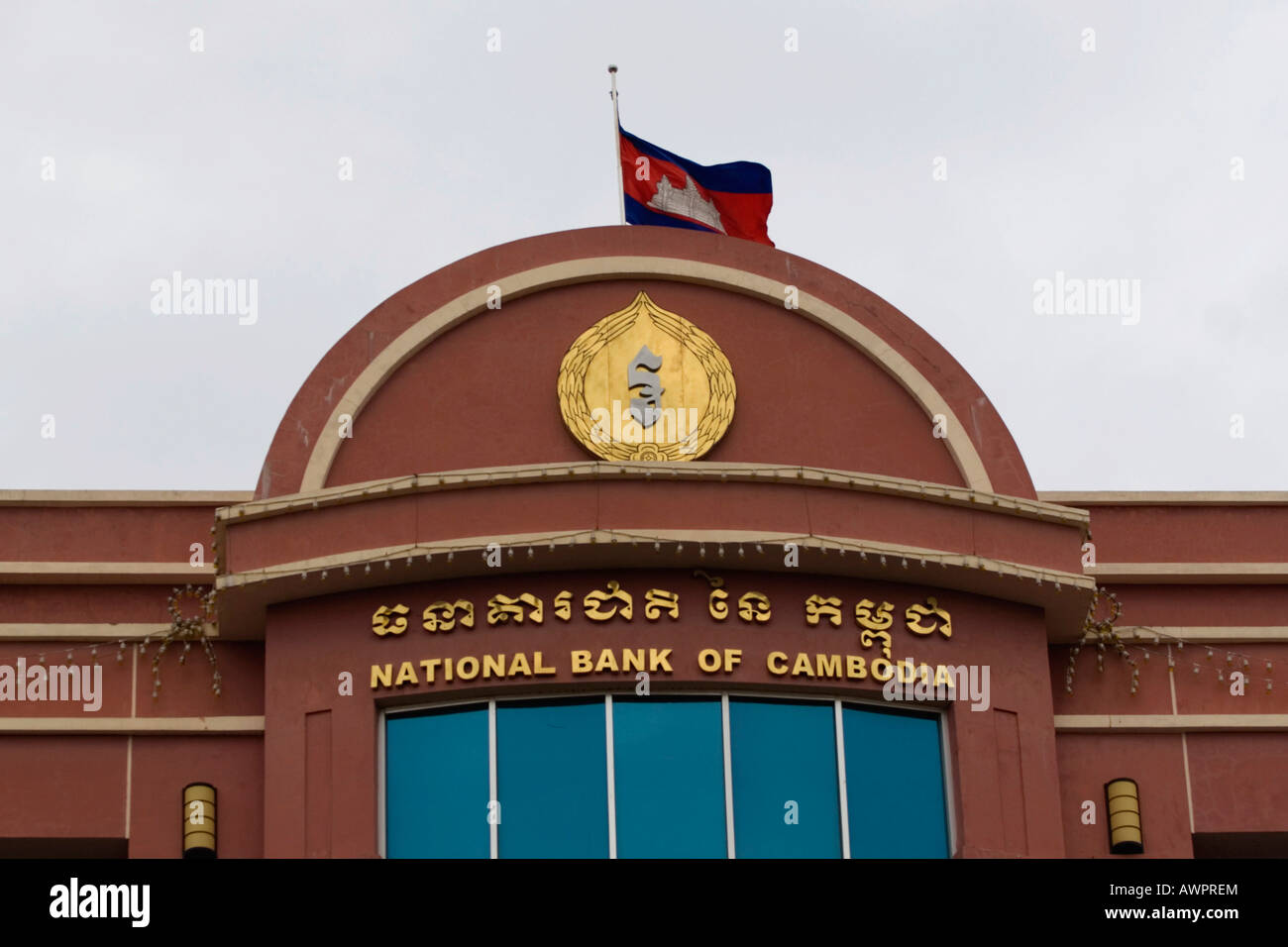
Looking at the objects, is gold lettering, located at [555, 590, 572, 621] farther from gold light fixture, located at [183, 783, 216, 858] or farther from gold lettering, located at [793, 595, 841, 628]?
gold light fixture, located at [183, 783, 216, 858]

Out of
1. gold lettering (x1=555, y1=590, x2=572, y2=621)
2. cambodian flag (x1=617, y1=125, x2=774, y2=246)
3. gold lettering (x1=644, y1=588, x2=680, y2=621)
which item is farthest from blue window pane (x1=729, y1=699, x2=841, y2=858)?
cambodian flag (x1=617, y1=125, x2=774, y2=246)

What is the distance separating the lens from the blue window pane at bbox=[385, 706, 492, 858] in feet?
85.0

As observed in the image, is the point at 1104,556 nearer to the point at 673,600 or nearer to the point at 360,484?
the point at 673,600

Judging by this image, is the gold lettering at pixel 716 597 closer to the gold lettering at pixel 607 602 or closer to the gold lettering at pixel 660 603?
the gold lettering at pixel 660 603

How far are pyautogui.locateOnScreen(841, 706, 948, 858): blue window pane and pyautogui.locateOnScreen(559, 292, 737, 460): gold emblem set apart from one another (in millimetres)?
3587

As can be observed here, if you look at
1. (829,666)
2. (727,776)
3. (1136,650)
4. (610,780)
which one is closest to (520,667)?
(610,780)

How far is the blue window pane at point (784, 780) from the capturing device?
25.9 meters

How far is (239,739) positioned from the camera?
92.0 ft

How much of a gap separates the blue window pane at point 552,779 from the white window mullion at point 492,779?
1.6 inches

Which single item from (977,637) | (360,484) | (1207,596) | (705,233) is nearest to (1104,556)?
(1207,596)

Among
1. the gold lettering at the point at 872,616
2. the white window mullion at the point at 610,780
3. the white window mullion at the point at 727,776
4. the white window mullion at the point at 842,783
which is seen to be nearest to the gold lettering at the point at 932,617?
the gold lettering at the point at 872,616

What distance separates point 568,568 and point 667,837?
2846 mm

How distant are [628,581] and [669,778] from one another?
2.02 metres
